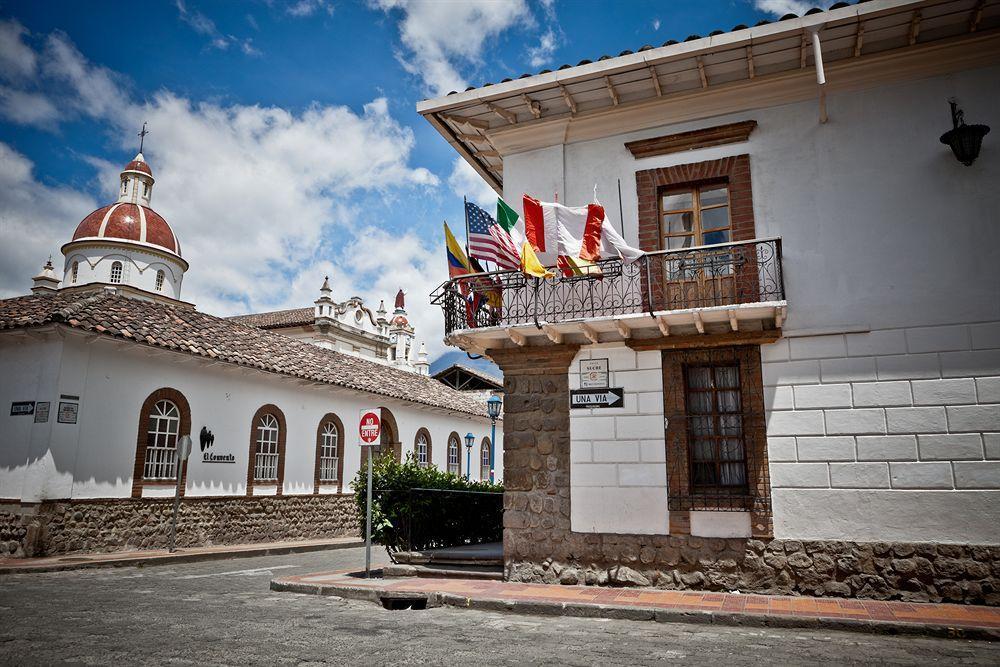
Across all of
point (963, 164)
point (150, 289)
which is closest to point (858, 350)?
point (963, 164)

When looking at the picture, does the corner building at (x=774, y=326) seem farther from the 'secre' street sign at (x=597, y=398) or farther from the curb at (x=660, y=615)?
the curb at (x=660, y=615)

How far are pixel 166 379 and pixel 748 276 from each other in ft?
42.8

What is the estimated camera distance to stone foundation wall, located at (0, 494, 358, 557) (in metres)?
13.7

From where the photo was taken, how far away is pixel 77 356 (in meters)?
14.5

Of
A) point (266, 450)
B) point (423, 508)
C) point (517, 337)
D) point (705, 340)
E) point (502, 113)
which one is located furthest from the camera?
point (266, 450)

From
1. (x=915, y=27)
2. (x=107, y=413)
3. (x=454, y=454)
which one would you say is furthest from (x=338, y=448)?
(x=915, y=27)

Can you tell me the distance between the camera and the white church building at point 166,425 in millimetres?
13984

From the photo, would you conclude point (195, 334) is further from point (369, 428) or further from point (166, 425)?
point (369, 428)

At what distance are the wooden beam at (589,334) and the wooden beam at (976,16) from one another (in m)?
6.32

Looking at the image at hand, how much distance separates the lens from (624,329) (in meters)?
9.96

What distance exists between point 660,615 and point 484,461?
2507 centimetres

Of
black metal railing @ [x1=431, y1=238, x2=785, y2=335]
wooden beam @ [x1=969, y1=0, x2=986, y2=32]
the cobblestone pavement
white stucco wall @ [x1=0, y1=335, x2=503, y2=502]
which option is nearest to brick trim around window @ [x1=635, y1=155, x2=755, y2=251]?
black metal railing @ [x1=431, y1=238, x2=785, y2=335]

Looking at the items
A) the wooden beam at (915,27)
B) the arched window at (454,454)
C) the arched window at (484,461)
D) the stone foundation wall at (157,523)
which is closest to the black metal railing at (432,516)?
the stone foundation wall at (157,523)

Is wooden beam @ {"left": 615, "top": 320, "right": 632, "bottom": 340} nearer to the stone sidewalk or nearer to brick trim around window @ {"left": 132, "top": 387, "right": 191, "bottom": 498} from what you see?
the stone sidewalk
